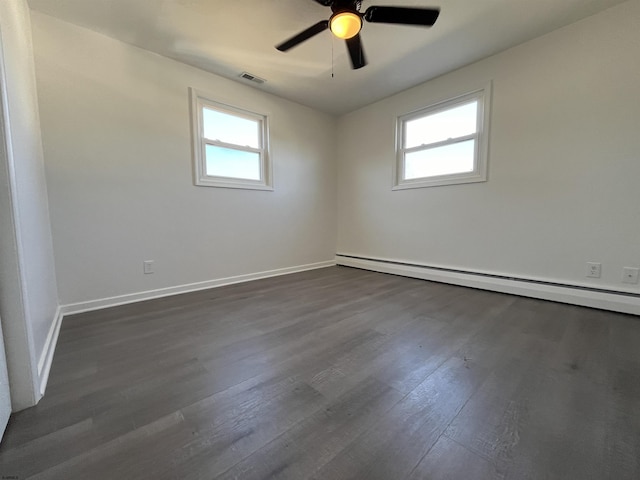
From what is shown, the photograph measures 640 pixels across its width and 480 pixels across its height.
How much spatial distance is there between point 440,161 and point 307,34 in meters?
2.21

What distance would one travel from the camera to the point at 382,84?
327 centimetres

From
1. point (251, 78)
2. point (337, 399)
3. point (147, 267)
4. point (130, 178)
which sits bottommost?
point (337, 399)

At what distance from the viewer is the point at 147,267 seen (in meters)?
2.59

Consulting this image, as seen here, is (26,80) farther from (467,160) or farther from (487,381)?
(467,160)

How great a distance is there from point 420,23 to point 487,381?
236cm

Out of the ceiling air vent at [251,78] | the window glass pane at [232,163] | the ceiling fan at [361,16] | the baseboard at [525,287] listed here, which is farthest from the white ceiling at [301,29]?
the baseboard at [525,287]

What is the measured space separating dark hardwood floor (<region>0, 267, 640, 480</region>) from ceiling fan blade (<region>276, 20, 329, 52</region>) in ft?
7.40

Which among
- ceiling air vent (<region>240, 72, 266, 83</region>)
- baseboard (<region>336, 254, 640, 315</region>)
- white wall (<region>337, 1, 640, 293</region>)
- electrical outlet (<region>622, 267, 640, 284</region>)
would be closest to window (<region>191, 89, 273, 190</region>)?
→ ceiling air vent (<region>240, 72, 266, 83</region>)

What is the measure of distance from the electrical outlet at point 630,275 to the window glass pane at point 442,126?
1.93 metres

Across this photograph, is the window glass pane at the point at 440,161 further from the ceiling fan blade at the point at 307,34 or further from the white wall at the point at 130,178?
the ceiling fan blade at the point at 307,34

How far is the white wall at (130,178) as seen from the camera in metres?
2.14

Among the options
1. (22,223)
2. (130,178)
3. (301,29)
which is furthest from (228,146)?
(22,223)

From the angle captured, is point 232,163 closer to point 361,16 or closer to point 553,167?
point 361,16

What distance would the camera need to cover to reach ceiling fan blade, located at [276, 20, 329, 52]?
1.84m
